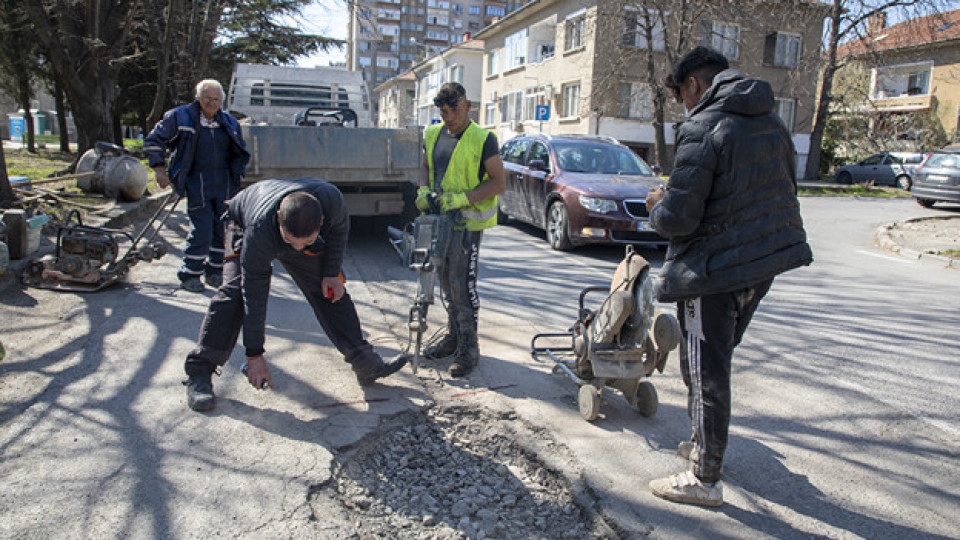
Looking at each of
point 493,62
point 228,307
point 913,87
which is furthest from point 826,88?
point 228,307

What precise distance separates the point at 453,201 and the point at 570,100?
30.8 metres

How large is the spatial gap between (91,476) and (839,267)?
9145mm

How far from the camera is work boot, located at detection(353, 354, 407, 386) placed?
4156mm

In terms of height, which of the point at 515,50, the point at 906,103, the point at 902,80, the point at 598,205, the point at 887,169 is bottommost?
the point at 598,205

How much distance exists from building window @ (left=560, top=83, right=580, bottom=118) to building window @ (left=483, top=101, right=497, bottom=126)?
9295 mm

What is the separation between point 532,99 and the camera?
37.4 metres

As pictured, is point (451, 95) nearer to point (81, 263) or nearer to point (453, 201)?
point (453, 201)

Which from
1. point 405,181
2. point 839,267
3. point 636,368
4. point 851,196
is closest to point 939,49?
point 851,196

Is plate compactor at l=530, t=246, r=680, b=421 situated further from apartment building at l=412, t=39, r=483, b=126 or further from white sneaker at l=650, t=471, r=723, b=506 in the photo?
apartment building at l=412, t=39, r=483, b=126

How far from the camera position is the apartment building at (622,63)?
29.7 m

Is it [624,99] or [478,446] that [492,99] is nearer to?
[624,99]

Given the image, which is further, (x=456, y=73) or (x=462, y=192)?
(x=456, y=73)

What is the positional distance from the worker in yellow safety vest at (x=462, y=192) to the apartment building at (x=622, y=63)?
21785mm

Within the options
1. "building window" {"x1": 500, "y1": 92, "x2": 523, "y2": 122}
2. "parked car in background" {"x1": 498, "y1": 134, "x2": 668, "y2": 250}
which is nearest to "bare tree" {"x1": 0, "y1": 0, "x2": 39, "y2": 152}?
"parked car in background" {"x1": 498, "y1": 134, "x2": 668, "y2": 250}
